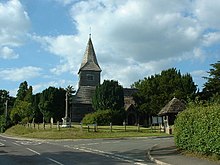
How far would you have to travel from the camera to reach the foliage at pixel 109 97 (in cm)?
6762

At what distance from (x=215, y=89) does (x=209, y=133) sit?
4542 cm

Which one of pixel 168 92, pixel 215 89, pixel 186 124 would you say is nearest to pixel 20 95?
pixel 168 92

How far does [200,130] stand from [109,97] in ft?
171

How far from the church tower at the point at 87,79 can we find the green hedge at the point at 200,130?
2414 inches

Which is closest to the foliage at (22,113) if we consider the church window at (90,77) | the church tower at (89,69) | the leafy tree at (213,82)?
the church tower at (89,69)

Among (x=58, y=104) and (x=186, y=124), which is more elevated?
(x=58, y=104)

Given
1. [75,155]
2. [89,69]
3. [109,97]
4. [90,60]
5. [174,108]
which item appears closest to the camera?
[75,155]

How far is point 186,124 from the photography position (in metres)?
18.1

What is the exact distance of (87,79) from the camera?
88.6 meters

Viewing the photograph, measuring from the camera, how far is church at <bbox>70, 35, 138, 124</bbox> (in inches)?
3095

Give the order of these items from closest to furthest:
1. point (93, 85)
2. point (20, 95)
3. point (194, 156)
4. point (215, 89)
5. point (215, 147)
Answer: point (215, 147)
point (194, 156)
point (215, 89)
point (93, 85)
point (20, 95)

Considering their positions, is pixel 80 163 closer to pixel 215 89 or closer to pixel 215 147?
pixel 215 147

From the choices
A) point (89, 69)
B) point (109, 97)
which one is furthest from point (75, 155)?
point (89, 69)

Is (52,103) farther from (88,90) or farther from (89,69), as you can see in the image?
(89,69)
